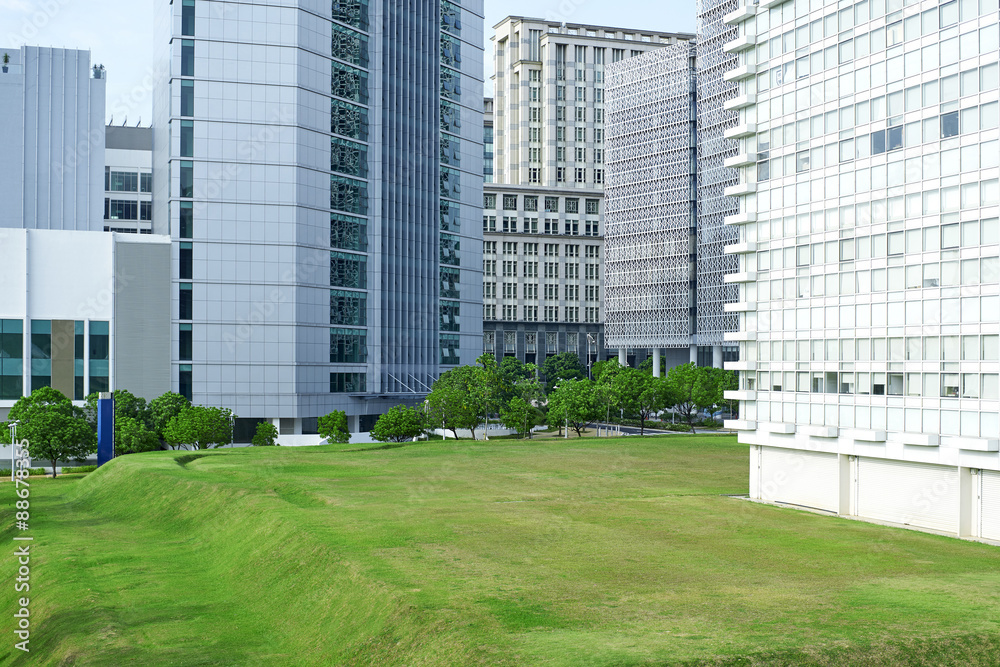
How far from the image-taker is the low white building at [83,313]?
100375mm

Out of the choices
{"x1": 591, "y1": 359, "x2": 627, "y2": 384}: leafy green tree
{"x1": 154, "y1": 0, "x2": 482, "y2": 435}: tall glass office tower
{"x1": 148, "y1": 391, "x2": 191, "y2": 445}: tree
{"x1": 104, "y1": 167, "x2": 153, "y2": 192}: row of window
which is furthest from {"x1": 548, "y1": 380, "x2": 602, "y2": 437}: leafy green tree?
{"x1": 104, "y1": 167, "x2": 153, "y2": 192}: row of window

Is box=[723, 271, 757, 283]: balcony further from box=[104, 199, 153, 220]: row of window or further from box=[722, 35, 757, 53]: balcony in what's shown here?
box=[104, 199, 153, 220]: row of window

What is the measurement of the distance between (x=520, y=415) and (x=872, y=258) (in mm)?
57484

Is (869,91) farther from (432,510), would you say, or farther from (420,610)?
(420,610)

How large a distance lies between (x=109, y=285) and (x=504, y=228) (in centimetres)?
10587

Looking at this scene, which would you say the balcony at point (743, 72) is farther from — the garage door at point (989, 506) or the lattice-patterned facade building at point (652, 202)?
the lattice-patterned facade building at point (652, 202)

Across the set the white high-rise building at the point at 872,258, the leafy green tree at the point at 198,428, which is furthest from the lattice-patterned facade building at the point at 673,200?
the white high-rise building at the point at 872,258

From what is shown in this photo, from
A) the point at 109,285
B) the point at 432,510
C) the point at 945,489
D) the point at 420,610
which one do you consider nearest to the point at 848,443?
the point at 945,489

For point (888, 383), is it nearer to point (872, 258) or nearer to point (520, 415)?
point (872, 258)

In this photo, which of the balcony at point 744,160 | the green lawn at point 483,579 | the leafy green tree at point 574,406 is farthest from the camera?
the leafy green tree at point 574,406

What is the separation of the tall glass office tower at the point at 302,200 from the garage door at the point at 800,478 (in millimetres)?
65140

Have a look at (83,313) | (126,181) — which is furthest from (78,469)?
(126,181)

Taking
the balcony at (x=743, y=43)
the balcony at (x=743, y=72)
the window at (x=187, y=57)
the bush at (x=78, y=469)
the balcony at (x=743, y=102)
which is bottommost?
the bush at (x=78, y=469)

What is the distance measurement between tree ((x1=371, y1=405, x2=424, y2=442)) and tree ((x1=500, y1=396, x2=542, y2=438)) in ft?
30.1
